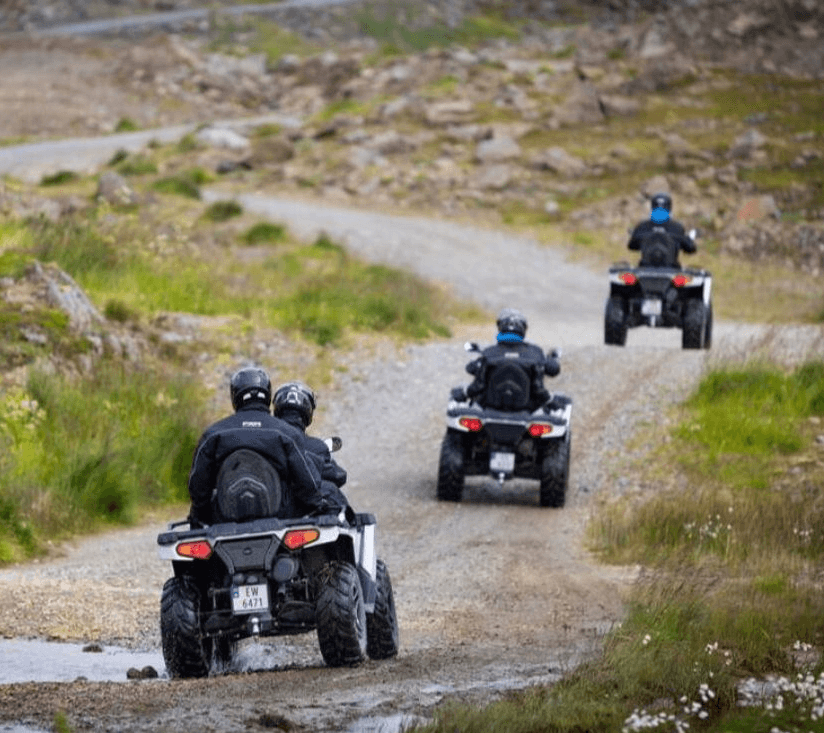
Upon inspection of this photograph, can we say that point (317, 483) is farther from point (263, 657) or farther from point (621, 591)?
point (621, 591)

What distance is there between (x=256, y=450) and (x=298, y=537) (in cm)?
59

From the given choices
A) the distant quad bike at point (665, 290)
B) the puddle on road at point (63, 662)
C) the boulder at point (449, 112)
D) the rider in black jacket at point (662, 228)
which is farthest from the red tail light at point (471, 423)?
the boulder at point (449, 112)

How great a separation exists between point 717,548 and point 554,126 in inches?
1234

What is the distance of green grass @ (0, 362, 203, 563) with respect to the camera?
1603cm

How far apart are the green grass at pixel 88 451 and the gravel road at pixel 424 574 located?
45 centimetres

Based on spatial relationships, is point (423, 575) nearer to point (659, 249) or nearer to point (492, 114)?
point (659, 249)

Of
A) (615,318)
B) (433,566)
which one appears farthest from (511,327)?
(615,318)

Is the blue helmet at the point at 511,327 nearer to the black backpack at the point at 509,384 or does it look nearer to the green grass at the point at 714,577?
the black backpack at the point at 509,384

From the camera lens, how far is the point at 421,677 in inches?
397

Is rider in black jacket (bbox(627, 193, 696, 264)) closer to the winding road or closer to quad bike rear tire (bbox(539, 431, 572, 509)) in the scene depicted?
the winding road

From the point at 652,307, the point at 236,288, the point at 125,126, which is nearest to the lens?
the point at 652,307

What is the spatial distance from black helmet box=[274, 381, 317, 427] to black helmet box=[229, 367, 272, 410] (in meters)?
0.43

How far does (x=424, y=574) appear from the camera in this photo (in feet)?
49.4

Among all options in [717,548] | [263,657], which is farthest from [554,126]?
[263,657]
